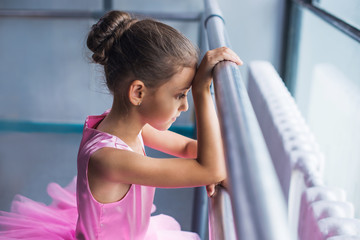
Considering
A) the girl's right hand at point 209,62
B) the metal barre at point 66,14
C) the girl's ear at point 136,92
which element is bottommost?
the girl's right hand at point 209,62

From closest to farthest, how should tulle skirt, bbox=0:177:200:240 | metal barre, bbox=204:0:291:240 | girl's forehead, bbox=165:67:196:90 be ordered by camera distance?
1. metal barre, bbox=204:0:291:240
2. girl's forehead, bbox=165:67:196:90
3. tulle skirt, bbox=0:177:200:240

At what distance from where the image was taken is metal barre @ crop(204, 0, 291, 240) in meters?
0.22

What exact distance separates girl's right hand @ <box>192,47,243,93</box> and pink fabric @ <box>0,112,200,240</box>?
0.64ft

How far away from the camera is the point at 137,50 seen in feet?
2.29

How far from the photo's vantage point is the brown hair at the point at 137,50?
70 centimetres

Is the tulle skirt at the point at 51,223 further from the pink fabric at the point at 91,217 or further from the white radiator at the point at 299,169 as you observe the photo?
the white radiator at the point at 299,169

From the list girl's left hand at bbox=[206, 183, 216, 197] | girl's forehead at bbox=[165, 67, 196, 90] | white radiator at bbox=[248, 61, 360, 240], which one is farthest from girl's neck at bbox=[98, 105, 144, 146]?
white radiator at bbox=[248, 61, 360, 240]

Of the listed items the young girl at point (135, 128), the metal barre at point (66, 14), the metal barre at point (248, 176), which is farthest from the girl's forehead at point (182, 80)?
the metal barre at point (66, 14)

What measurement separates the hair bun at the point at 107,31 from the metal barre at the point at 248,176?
38 centimetres

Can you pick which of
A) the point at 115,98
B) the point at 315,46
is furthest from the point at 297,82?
the point at 115,98

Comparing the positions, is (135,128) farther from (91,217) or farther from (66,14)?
(66,14)

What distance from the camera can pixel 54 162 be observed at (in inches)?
78.9

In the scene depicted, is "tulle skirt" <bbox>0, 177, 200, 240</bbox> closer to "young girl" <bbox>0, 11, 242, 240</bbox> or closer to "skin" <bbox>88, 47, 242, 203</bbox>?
"young girl" <bbox>0, 11, 242, 240</bbox>

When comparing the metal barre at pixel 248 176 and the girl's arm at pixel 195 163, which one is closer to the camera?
the metal barre at pixel 248 176
